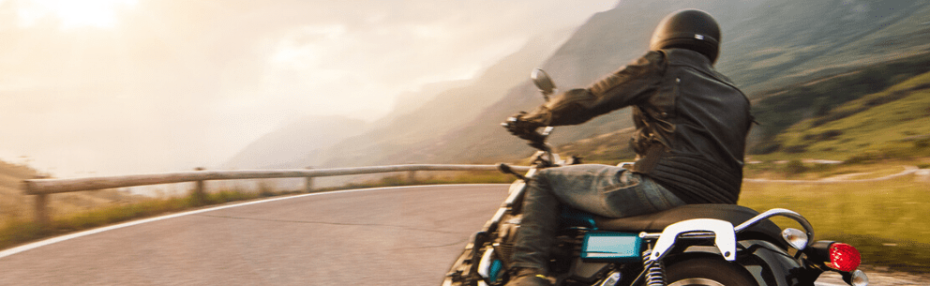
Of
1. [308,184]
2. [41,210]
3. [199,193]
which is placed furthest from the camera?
[308,184]

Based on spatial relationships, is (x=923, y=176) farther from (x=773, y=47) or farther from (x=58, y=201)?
(x=773, y=47)

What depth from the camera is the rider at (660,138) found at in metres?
2.21

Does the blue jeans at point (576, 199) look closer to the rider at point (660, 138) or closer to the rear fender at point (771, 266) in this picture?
the rider at point (660, 138)

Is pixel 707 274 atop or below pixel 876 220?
atop

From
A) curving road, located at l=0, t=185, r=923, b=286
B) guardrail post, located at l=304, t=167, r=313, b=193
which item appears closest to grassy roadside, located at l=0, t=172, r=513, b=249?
guardrail post, located at l=304, t=167, r=313, b=193

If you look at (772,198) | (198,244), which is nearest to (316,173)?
(198,244)

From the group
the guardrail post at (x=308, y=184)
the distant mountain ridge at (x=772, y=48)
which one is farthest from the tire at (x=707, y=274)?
the distant mountain ridge at (x=772, y=48)

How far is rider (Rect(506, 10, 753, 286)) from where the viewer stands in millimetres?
2205

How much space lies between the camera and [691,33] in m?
2.47

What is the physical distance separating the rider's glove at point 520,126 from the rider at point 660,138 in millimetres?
88

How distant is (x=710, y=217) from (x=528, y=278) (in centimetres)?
78

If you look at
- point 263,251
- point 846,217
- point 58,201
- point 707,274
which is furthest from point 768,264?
point 58,201

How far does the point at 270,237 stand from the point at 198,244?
2.37ft

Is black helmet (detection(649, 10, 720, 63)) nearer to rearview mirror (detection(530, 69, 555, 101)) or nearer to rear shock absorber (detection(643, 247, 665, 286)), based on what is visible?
rearview mirror (detection(530, 69, 555, 101))
